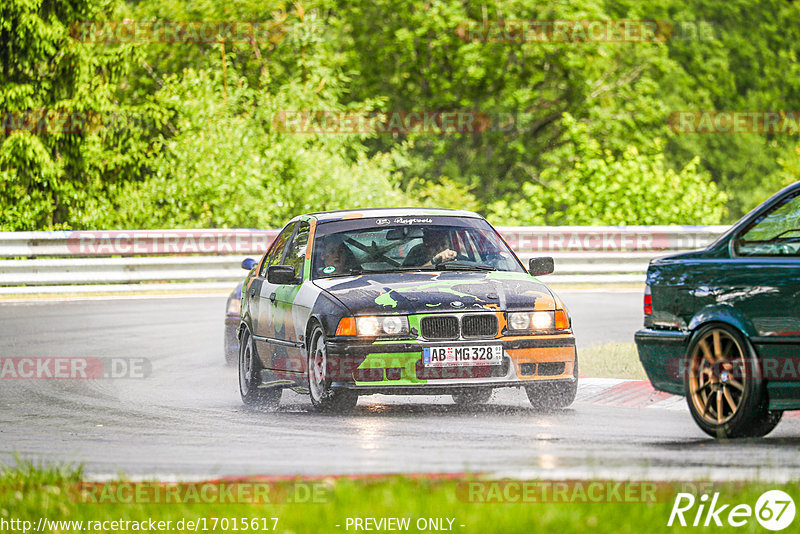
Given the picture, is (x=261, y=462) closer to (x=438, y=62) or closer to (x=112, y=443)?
(x=112, y=443)

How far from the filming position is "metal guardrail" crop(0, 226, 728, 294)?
23.7 m

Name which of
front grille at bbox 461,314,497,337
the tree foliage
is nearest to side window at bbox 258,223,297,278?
front grille at bbox 461,314,497,337

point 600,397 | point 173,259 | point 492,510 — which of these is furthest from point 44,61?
point 492,510

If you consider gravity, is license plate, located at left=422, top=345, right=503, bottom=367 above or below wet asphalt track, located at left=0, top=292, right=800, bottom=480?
above

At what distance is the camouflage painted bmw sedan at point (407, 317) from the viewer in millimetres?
10102

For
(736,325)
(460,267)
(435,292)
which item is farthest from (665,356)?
(460,267)

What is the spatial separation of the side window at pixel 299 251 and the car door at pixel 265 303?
212 millimetres

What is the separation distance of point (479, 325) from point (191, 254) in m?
16.2

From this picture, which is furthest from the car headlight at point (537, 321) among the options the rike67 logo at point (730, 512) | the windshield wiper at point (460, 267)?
the rike67 logo at point (730, 512)

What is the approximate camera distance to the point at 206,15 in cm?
3681

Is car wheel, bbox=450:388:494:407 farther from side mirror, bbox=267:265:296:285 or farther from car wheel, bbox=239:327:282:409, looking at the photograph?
side mirror, bbox=267:265:296:285

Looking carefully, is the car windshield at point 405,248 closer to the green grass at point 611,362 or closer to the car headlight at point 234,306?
the green grass at point 611,362

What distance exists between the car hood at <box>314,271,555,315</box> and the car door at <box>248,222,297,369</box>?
3.36 feet

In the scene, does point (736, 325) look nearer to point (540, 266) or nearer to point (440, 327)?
point (440, 327)
